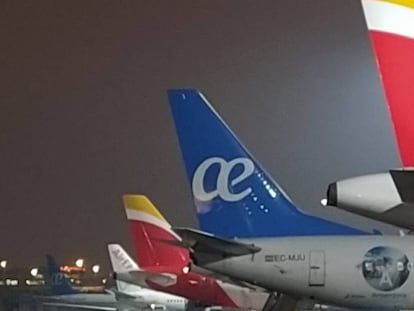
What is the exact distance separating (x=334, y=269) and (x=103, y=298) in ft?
58.2

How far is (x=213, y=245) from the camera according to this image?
29.8 ft

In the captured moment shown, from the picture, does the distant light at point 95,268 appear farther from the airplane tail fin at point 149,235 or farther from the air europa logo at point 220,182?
the air europa logo at point 220,182

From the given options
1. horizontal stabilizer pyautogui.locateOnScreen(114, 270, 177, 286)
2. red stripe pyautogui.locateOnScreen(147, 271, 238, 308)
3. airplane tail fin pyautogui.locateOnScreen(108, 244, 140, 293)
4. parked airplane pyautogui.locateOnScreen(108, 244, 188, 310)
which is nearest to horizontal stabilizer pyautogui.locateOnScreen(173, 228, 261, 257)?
red stripe pyautogui.locateOnScreen(147, 271, 238, 308)

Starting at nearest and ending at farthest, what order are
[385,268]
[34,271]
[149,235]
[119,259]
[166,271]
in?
[385,268] → [166,271] → [149,235] → [119,259] → [34,271]

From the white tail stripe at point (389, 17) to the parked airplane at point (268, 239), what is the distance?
18.2 feet

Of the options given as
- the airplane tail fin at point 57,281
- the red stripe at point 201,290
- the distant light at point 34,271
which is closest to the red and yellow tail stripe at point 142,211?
the red stripe at point 201,290

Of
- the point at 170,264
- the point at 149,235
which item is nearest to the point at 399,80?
the point at 149,235

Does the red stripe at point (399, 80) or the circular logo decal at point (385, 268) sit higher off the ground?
the red stripe at point (399, 80)

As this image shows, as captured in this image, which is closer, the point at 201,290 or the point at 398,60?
the point at 398,60

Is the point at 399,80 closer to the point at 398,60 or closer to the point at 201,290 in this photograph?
the point at 398,60

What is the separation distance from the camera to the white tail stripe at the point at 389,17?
3.69m

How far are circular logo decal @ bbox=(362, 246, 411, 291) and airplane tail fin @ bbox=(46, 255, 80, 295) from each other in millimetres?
17405

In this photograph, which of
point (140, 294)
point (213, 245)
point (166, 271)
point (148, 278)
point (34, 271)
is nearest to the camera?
point (213, 245)

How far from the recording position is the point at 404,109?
3.72 metres
